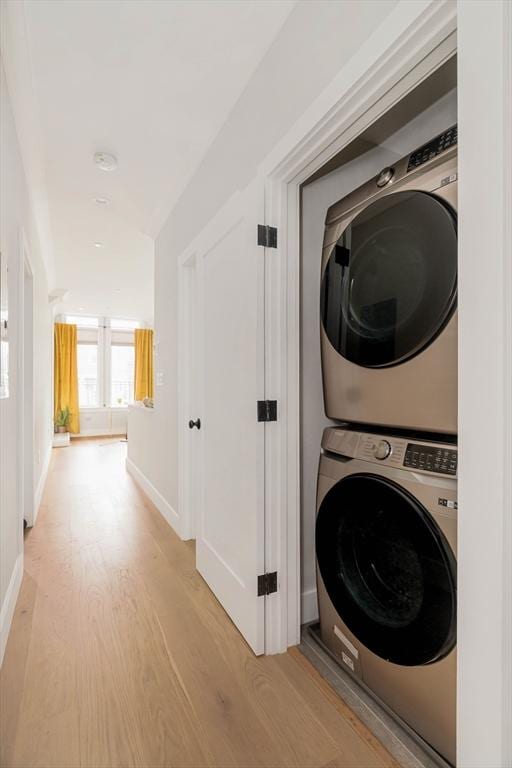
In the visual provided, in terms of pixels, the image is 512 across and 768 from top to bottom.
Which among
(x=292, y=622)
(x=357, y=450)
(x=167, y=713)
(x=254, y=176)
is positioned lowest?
(x=167, y=713)

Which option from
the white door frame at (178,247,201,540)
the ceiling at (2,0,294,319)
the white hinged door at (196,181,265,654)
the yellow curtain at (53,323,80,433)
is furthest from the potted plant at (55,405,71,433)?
the white hinged door at (196,181,265,654)

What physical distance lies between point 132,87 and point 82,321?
7.29 meters

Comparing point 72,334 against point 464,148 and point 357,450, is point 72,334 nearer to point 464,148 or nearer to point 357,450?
point 357,450

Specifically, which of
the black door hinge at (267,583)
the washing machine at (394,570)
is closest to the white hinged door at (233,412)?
the black door hinge at (267,583)

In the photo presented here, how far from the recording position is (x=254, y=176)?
177 cm

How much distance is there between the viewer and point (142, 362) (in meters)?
8.81

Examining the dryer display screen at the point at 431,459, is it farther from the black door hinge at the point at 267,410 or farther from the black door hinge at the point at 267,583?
the black door hinge at the point at 267,583

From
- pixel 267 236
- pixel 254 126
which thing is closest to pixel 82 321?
pixel 254 126

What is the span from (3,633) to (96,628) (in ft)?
1.19

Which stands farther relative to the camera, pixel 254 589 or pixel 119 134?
pixel 119 134

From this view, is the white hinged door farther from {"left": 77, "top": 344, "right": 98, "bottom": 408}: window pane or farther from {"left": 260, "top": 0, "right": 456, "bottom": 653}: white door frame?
{"left": 77, "top": 344, "right": 98, "bottom": 408}: window pane

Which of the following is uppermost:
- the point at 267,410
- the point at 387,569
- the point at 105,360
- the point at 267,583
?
the point at 105,360

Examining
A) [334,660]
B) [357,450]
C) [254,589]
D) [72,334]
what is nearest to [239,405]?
[357,450]

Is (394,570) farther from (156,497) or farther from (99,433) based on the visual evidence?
(99,433)
